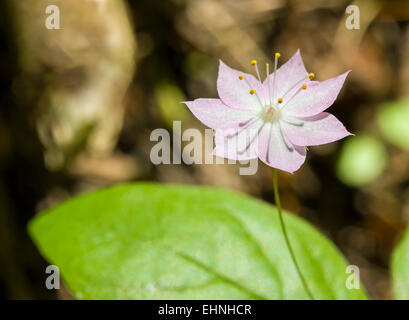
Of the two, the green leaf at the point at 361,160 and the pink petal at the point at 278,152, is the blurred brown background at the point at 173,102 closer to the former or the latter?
the green leaf at the point at 361,160

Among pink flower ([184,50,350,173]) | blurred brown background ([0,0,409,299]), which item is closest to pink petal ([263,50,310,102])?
pink flower ([184,50,350,173])

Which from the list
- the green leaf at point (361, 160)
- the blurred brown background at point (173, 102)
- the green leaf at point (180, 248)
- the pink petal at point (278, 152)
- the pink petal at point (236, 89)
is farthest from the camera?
the green leaf at point (361, 160)

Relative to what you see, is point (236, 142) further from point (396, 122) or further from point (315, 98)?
point (396, 122)

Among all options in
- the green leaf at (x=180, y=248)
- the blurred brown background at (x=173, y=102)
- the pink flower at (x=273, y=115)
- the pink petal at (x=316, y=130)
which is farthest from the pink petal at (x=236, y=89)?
the blurred brown background at (x=173, y=102)

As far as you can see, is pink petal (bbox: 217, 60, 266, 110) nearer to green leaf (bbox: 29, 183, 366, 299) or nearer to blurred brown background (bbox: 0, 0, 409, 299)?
green leaf (bbox: 29, 183, 366, 299)

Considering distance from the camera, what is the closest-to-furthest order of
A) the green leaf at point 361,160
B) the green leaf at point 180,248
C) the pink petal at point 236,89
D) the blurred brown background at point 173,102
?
1. the pink petal at point 236,89
2. the green leaf at point 180,248
3. the blurred brown background at point 173,102
4. the green leaf at point 361,160

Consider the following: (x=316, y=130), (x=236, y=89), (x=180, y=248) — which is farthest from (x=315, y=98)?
(x=180, y=248)
